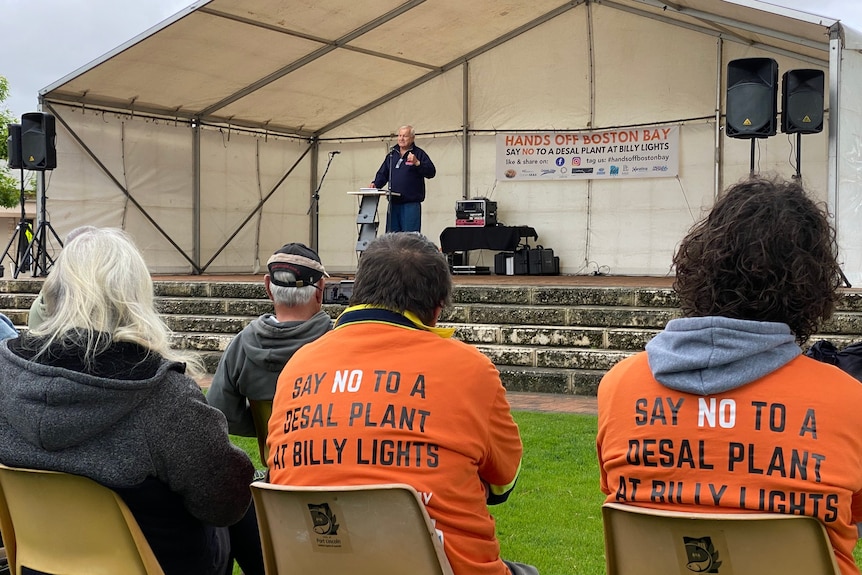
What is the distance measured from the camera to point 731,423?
1.52 m

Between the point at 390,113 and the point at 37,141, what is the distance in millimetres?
5285

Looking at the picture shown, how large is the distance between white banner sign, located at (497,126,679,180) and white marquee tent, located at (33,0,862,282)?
12cm

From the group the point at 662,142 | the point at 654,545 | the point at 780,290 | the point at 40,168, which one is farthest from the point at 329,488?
the point at 662,142

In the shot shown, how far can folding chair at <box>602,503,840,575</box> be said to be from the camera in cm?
137

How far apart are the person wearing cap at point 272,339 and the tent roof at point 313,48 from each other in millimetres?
6923

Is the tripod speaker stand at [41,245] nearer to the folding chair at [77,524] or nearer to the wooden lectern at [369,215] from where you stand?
the wooden lectern at [369,215]

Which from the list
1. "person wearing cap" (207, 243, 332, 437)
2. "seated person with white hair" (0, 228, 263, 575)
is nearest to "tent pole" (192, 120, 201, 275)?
"person wearing cap" (207, 243, 332, 437)

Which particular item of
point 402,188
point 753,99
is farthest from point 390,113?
point 753,99

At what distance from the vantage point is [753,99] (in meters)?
7.45

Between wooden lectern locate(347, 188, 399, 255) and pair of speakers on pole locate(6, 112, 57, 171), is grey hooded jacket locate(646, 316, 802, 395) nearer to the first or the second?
wooden lectern locate(347, 188, 399, 255)

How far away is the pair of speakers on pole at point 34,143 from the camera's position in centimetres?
995

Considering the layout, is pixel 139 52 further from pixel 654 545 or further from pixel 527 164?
pixel 654 545

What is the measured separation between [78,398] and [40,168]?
9.15 m


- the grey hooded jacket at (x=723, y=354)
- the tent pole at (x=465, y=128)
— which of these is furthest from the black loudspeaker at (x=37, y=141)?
the grey hooded jacket at (x=723, y=354)
